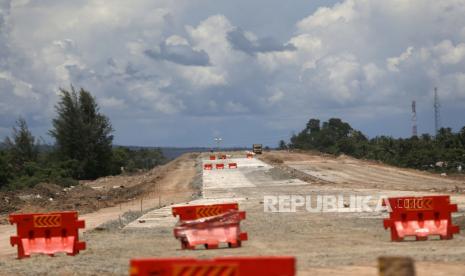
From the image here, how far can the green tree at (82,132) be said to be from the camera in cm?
9362

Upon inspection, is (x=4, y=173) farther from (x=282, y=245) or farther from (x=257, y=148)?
(x=282, y=245)

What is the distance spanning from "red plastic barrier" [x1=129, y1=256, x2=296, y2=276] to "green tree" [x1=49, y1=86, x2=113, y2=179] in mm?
87544

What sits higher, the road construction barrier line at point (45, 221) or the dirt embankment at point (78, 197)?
the road construction barrier line at point (45, 221)

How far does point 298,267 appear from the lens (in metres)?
13.5

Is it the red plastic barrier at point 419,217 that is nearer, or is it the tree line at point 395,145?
the red plastic barrier at point 419,217

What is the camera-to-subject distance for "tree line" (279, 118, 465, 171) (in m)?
83.2

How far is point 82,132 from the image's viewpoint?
311 ft

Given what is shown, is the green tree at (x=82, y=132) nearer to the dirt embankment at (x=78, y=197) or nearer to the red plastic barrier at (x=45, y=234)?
the dirt embankment at (x=78, y=197)

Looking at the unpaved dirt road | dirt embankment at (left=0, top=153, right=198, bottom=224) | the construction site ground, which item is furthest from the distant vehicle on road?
the construction site ground

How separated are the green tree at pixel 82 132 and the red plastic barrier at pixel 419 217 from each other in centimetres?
7670

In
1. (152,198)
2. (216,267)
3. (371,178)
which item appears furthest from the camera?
(371,178)

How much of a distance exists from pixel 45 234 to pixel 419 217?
8.13m

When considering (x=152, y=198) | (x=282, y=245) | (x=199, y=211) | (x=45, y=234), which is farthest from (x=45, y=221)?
(x=152, y=198)

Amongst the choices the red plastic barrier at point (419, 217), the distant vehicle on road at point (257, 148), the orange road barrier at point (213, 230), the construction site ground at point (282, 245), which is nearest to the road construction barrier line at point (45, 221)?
the construction site ground at point (282, 245)
